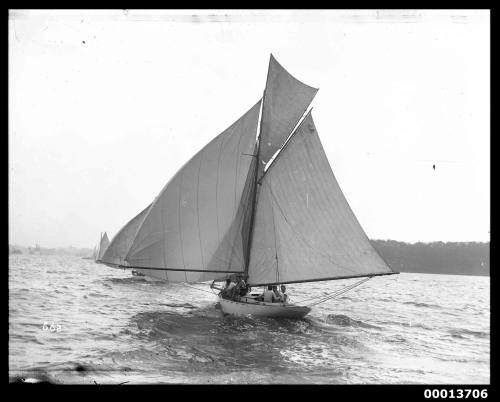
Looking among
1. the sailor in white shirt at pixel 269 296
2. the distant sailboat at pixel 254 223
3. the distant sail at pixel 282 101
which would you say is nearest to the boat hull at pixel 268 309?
the distant sailboat at pixel 254 223

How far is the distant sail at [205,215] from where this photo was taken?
18531mm

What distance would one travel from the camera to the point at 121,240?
1705 inches

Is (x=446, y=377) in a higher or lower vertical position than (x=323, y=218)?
lower

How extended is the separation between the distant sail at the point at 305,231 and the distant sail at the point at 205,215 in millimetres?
1005

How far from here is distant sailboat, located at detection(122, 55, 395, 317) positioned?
18891mm

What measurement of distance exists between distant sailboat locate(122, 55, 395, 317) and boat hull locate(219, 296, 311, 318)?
0.15 feet

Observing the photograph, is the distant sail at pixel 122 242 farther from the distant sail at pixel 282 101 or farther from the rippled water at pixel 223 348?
the distant sail at pixel 282 101

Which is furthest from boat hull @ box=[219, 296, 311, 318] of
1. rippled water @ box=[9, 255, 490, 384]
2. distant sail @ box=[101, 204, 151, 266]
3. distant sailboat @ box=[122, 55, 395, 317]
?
distant sail @ box=[101, 204, 151, 266]

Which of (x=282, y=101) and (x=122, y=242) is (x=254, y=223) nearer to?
(x=282, y=101)

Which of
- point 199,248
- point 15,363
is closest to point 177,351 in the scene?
point 15,363

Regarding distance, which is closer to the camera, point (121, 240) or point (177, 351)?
point (177, 351)

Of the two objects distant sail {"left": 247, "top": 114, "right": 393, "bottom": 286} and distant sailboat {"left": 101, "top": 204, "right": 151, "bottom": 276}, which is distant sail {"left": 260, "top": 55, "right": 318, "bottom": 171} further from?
distant sailboat {"left": 101, "top": 204, "right": 151, "bottom": 276}
